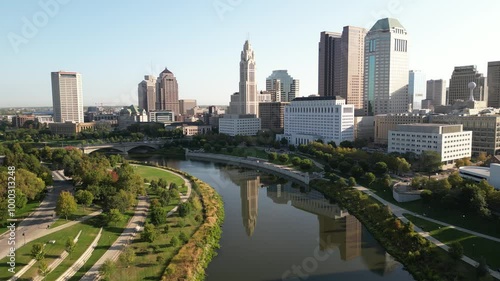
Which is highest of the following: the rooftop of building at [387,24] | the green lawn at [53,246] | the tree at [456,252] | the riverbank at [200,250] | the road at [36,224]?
the rooftop of building at [387,24]

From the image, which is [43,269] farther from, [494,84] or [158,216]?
[494,84]

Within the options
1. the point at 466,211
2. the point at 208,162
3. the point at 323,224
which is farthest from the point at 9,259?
the point at 208,162

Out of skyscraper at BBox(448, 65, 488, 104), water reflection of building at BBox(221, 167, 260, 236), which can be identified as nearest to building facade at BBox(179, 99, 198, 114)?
skyscraper at BBox(448, 65, 488, 104)

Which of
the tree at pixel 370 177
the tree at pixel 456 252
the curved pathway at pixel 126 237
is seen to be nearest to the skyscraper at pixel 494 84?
the tree at pixel 370 177

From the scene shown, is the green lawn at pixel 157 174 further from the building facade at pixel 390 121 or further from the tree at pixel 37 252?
the building facade at pixel 390 121

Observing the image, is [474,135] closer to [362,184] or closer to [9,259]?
[362,184]

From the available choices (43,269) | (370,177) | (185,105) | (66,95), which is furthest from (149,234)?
(185,105)

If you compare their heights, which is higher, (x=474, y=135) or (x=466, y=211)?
(x=474, y=135)
